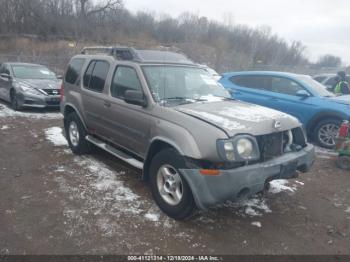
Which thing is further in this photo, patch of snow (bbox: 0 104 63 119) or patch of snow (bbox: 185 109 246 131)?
patch of snow (bbox: 0 104 63 119)

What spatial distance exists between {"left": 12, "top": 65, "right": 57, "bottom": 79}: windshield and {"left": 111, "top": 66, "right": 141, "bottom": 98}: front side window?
7.01 m

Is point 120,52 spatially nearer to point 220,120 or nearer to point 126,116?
point 126,116

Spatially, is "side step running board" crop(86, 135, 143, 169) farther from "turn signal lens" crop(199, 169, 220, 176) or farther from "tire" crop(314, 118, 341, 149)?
"tire" crop(314, 118, 341, 149)

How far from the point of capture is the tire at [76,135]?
19.3 ft

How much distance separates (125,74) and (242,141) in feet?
7.20

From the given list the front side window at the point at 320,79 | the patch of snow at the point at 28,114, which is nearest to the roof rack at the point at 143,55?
the patch of snow at the point at 28,114

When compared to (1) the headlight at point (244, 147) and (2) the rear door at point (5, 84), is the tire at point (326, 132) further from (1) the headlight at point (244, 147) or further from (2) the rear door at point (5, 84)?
(2) the rear door at point (5, 84)

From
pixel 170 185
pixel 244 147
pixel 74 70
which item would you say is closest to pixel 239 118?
pixel 244 147

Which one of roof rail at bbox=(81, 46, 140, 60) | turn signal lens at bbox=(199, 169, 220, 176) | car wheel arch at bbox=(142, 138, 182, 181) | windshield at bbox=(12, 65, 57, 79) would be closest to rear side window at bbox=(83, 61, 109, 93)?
roof rail at bbox=(81, 46, 140, 60)

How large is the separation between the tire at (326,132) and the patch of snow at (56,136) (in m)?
5.76

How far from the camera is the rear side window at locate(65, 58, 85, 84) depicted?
599 centimetres

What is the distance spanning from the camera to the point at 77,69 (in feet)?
19.8

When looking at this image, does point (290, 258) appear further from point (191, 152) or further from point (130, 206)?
point (130, 206)

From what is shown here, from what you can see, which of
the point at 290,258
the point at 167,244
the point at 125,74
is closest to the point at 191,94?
the point at 125,74
